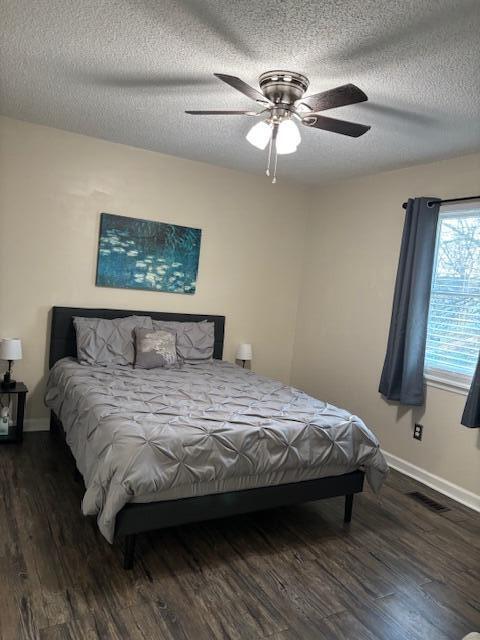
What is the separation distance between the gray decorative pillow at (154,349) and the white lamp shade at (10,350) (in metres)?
0.92

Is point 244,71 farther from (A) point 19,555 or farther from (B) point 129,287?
(A) point 19,555

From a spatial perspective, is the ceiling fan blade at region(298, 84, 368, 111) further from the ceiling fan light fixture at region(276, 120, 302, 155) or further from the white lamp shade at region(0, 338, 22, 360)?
the white lamp shade at region(0, 338, 22, 360)

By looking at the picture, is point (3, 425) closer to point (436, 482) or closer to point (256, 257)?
point (256, 257)

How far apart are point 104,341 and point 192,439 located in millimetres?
1876

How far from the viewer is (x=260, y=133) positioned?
276 cm

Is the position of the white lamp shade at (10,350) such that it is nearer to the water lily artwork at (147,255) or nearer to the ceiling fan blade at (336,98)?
the water lily artwork at (147,255)

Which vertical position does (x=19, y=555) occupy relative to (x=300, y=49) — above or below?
below

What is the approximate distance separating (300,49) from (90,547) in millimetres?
2684

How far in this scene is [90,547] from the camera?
2.47 m

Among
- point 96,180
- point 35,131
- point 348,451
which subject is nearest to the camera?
point 348,451

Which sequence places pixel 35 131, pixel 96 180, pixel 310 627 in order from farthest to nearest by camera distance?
pixel 96 180
pixel 35 131
pixel 310 627

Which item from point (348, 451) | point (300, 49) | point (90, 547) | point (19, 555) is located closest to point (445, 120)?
point (300, 49)

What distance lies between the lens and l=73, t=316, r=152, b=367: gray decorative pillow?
3.94 meters

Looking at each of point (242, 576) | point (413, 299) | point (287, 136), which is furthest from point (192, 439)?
point (413, 299)
